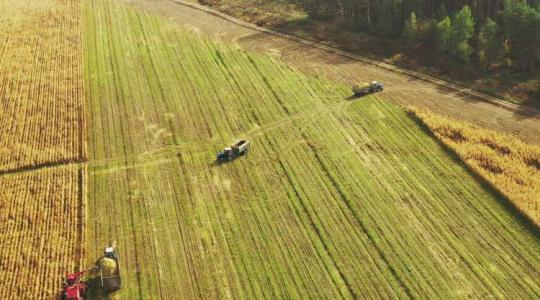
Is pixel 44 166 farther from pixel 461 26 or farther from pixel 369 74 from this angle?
pixel 461 26

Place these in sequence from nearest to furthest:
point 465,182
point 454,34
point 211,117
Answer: point 465,182 → point 211,117 → point 454,34

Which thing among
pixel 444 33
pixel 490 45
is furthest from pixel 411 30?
pixel 490 45

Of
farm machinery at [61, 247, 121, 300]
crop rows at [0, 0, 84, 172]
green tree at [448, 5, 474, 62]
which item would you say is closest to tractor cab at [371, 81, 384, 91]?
green tree at [448, 5, 474, 62]

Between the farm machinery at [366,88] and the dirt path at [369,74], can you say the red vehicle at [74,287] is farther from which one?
the dirt path at [369,74]

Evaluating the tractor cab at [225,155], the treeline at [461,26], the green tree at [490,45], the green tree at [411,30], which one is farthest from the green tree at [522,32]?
the tractor cab at [225,155]

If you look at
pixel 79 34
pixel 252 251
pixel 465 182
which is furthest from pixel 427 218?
pixel 79 34

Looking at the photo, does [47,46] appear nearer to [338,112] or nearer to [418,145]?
[338,112]
